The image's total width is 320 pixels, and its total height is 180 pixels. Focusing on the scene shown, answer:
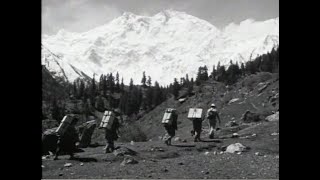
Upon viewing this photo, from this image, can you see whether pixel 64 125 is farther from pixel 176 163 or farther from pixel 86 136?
pixel 86 136

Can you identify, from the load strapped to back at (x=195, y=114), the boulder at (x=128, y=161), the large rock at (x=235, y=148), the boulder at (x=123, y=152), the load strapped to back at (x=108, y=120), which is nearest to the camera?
the boulder at (x=128, y=161)

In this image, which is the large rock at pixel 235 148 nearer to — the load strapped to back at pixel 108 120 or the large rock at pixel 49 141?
the load strapped to back at pixel 108 120

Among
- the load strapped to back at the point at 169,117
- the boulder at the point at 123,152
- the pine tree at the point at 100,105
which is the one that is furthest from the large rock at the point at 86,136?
the pine tree at the point at 100,105

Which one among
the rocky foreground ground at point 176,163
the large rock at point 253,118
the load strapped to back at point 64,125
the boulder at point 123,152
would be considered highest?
the load strapped to back at point 64,125

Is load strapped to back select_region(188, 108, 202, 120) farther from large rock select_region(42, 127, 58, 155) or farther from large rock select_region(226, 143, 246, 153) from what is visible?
large rock select_region(42, 127, 58, 155)

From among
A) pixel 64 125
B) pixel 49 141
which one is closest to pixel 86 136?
pixel 49 141

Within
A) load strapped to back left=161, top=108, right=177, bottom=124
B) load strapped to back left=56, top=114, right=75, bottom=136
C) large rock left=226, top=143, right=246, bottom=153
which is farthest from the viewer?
load strapped to back left=161, top=108, right=177, bottom=124

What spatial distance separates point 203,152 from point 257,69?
122 metres

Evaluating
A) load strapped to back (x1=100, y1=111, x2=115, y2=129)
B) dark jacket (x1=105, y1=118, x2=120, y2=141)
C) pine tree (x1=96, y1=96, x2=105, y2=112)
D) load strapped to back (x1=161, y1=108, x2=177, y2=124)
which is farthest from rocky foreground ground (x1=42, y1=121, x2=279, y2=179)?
pine tree (x1=96, y1=96, x2=105, y2=112)

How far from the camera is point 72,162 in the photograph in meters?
20.1

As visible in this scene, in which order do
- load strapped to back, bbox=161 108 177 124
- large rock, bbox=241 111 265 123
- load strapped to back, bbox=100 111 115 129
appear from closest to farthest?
load strapped to back, bbox=100 111 115 129 < load strapped to back, bbox=161 108 177 124 < large rock, bbox=241 111 265 123

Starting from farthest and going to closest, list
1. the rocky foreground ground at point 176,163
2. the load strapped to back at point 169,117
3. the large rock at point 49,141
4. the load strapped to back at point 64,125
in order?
the load strapped to back at point 169,117 < the large rock at point 49,141 < the load strapped to back at point 64,125 < the rocky foreground ground at point 176,163

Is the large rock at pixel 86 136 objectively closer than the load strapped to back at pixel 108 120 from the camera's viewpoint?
No

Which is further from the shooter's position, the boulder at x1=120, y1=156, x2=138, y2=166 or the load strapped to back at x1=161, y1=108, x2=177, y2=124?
the load strapped to back at x1=161, y1=108, x2=177, y2=124
